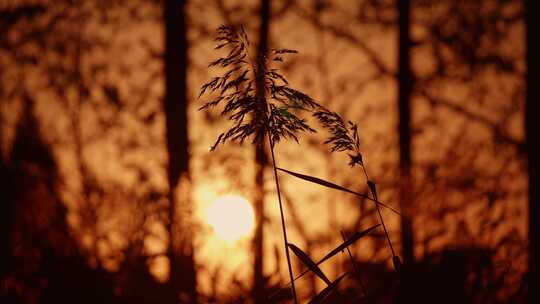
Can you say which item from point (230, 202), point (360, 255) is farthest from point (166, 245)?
point (360, 255)

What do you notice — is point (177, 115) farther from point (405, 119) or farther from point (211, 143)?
point (405, 119)

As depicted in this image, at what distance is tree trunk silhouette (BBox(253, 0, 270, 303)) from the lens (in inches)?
68.6

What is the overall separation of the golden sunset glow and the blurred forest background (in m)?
0.05

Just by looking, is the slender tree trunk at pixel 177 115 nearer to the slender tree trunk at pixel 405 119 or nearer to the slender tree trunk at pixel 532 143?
the slender tree trunk at pixel 405 119

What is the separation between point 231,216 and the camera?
1.76 metres

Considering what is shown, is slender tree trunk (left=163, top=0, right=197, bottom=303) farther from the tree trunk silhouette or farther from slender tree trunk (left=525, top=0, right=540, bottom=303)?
slender tree trunk (left=525, top=0, right=540, bottom=303)

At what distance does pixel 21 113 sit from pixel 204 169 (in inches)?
40.7

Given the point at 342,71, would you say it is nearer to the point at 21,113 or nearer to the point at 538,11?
the point at 538,11

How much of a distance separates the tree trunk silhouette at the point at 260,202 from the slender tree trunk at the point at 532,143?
1452 millimetres

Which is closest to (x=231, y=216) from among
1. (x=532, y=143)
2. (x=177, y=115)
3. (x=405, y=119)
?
(x=177, y=115)

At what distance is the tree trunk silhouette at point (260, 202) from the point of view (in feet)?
5.72

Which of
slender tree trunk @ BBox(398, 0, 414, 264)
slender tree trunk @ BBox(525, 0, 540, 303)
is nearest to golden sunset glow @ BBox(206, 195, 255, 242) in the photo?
slender tree trunk @ BBox(398, 0, 414, 264)

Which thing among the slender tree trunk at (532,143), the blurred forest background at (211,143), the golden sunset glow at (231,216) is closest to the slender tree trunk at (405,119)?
the blurred forest background at (211,143)

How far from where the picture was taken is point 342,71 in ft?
5.81
